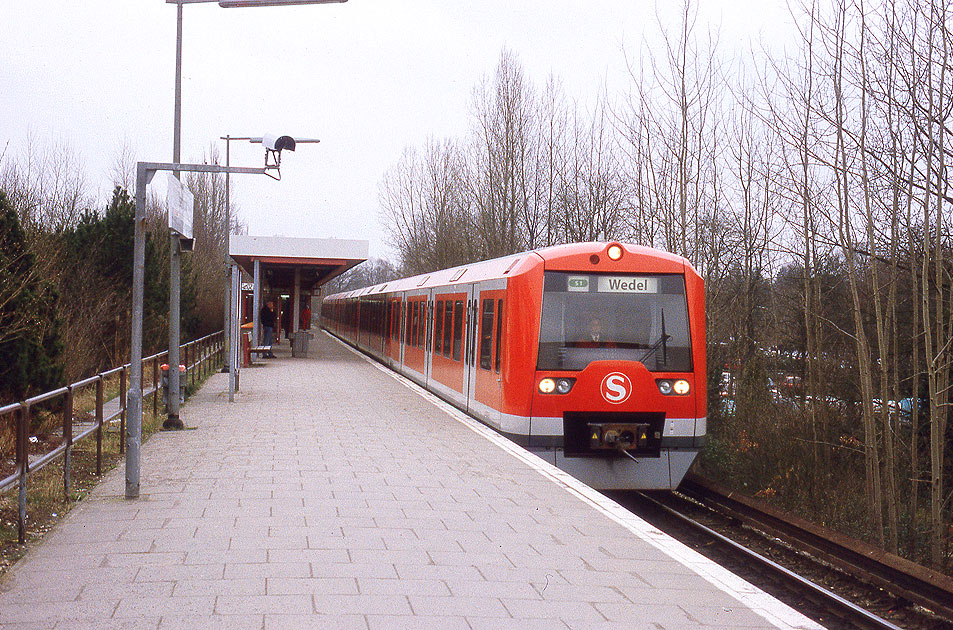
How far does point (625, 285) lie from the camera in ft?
35.2

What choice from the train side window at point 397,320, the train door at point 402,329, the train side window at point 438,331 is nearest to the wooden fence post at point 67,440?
the train side window at point 438,331

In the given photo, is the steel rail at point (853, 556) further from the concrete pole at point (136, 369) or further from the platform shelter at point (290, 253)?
the platform shelter at point (290, 253)

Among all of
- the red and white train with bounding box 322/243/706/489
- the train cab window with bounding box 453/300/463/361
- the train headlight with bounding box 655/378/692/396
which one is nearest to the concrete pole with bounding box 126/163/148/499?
the red and white train with bounding box 322/243/706/489

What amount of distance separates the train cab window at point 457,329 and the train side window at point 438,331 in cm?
143

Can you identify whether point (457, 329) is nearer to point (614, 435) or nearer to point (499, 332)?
point (499, 332)

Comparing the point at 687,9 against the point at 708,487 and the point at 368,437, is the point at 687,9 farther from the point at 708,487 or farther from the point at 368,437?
the point at 368,437

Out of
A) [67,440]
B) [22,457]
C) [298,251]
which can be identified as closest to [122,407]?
[67,440]

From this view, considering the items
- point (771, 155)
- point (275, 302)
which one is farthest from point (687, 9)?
point (275, 302)

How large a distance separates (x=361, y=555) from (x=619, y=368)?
5287 millimetres

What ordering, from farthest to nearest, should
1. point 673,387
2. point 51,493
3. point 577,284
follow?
point 577,284 < point 673,387 < point 51,493

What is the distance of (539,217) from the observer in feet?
95.2

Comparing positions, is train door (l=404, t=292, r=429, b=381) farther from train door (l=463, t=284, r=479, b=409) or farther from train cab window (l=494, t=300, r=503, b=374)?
train cab window (l=494, t=300, r=503, b=374)

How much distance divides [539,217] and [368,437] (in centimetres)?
1841

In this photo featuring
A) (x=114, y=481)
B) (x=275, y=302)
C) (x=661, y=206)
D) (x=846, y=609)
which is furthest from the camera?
(x=275, y=302)
